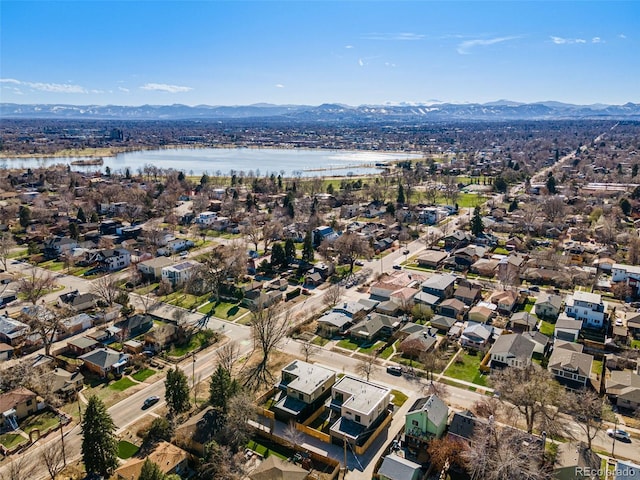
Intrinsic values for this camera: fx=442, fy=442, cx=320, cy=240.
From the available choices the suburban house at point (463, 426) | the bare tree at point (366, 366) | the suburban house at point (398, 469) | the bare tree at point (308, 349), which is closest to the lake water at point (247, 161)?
the bare tree at point (308, 349)

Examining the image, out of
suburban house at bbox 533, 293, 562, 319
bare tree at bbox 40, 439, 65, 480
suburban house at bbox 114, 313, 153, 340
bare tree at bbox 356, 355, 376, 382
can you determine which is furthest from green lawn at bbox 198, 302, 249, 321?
suburban house at bbox 533, 293, 562, 319

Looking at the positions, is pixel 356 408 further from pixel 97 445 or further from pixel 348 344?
pixel 97 445

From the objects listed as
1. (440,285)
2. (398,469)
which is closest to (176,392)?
(398,469)

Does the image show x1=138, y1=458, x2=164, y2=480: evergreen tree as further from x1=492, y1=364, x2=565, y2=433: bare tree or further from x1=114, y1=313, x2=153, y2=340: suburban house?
x1=114, y1=313, x2=153, y2=340: suburban house

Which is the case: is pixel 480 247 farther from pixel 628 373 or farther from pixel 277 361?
pixel 277 361

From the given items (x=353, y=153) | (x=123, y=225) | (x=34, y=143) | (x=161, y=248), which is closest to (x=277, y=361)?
(x=161, y=248)

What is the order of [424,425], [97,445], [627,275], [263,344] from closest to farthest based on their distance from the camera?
[97,445]
[424,425]
[263,344]
[627,275]
